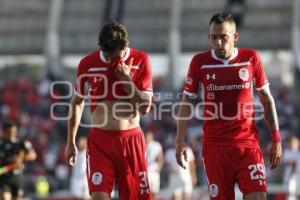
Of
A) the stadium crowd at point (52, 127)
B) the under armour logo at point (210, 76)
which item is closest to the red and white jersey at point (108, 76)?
the under armour logo at point (210, 76)

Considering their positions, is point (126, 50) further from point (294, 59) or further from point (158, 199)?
point (294, 59)

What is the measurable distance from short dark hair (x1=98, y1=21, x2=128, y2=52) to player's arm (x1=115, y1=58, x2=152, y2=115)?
214 millimetres

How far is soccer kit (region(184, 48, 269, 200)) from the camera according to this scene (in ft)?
27.1

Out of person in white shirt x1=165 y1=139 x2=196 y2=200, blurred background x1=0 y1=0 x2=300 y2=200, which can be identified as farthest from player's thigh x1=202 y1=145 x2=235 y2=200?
blurred background x1=0 y1=0 x2=300 y2=200

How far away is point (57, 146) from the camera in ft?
89.8

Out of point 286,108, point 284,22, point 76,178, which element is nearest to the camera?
point 76,178

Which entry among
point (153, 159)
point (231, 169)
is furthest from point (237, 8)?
point (231, 169)

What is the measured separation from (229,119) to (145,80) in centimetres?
94

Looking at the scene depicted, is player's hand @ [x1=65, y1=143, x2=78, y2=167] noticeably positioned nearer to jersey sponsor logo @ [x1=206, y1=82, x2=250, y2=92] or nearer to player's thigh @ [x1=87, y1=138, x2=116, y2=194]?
player's thigh @ [x1=87, y1=138, x2=116, y2=194]

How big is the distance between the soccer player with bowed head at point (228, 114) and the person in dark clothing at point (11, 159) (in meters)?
6.62

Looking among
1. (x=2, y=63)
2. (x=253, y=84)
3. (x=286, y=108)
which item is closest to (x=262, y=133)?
(x=286, y=108)

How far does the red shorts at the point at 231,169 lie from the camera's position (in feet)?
26.8

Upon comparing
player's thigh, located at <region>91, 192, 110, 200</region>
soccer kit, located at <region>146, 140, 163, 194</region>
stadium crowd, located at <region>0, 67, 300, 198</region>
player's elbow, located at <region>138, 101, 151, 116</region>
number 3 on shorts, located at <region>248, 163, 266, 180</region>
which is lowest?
stadium crowd, located at <region>0, 67, 300, 198</region>

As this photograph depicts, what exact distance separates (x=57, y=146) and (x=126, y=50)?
19263mm
